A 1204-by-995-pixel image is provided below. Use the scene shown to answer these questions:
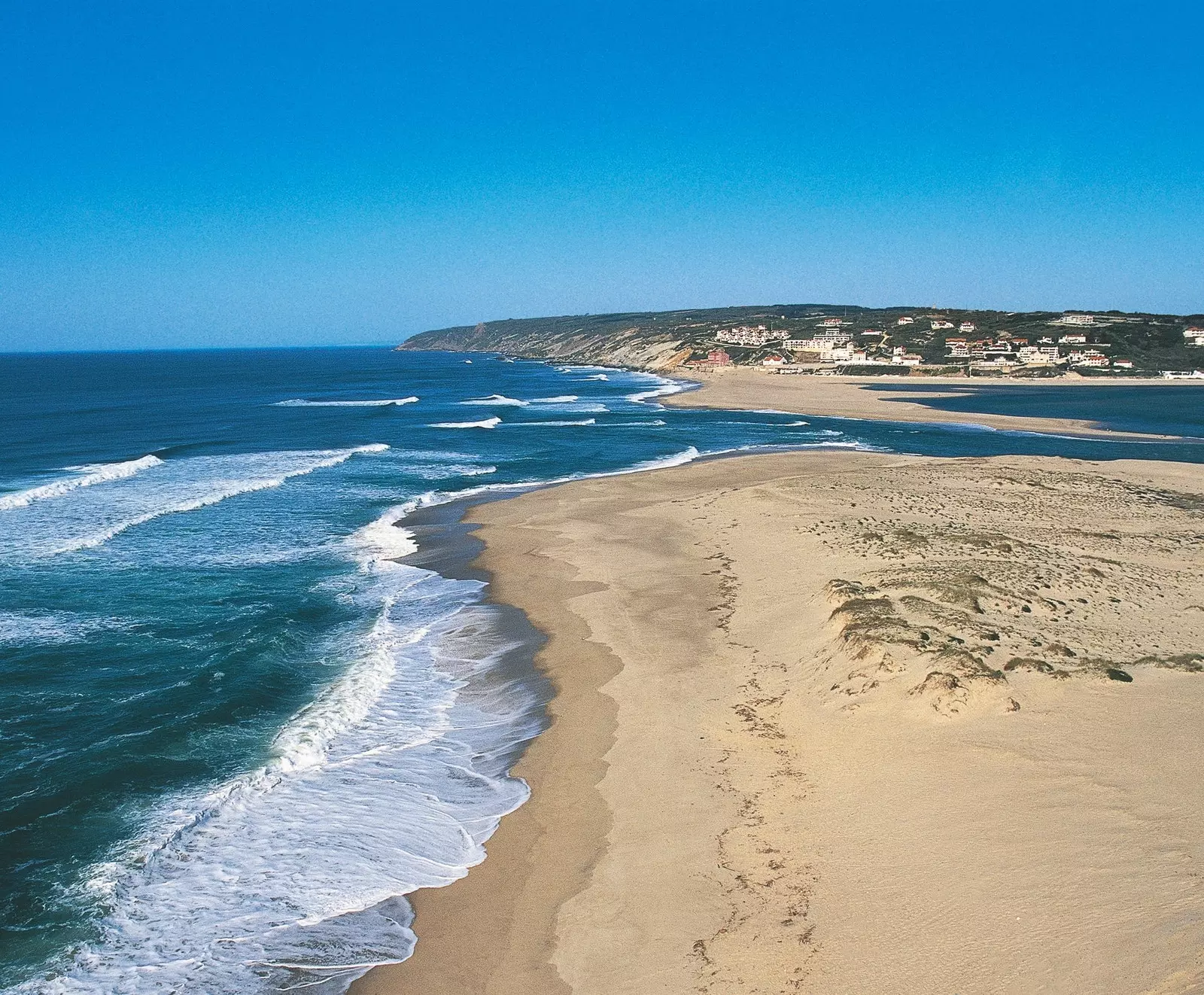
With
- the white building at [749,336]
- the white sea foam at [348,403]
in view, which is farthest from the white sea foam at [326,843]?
the white building at [749,336]

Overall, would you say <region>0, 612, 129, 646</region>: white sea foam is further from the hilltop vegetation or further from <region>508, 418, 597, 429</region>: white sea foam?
the hilltop vegetation

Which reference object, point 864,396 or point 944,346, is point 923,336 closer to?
point 944,346

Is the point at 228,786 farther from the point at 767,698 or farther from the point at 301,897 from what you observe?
the point at 767,698

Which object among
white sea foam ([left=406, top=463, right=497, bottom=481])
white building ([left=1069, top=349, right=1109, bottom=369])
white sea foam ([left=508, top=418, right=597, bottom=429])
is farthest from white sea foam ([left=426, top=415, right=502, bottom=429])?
white building ([left=1069, top=349, right=1109, bottom=369])

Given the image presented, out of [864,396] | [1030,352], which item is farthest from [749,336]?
[864,396]

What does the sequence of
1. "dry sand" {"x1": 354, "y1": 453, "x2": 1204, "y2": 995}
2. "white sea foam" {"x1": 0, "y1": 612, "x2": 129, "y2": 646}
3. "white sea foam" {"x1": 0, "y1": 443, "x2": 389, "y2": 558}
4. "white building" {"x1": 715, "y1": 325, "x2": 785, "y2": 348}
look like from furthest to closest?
"white building" {"x1": 715, "y1": 325, "x2": 785, "y2": 348} → "white sea foam" {"x1": 0, "y1": 443, "x2": 389, "y2": 558} → "white sea foam" {"x1": 0, "y1": 612, "x2": 129, "y2": 646} → "dry sand" {"x1": 354, "y1": 453, "x2": 1204, "y2": 995}

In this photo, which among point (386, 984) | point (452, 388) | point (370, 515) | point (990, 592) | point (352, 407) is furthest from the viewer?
point (452, 388)

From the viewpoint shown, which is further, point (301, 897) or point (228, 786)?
point (228, 786)

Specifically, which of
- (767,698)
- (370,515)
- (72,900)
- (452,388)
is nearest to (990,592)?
(767,698)
